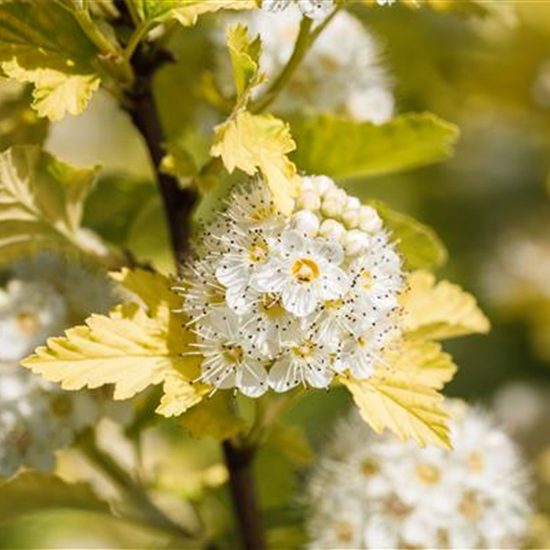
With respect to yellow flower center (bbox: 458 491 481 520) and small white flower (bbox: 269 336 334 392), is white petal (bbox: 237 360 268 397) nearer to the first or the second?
small white flower (bbox: 269 336 334 392)

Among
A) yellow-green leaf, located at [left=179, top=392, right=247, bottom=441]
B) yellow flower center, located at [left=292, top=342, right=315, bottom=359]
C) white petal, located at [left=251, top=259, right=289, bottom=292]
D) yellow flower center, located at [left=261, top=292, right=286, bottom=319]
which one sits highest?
white petal, located at [left=251, top=259, right=289, bottom=292]

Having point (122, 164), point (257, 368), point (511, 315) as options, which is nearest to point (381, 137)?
point (257, 368)

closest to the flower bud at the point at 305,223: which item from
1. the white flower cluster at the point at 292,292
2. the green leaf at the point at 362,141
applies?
the white flower cluster at the point at 292,292

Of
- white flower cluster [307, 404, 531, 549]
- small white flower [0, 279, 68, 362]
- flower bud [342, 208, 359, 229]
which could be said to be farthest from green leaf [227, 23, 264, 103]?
white flower cluster [307, 404, 531, 549]

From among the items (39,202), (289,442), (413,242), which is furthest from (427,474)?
(39,202)

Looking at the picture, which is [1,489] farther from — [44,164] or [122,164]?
[122,164]

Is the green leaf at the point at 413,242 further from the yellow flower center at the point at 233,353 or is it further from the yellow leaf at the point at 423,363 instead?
the yellow flower center at the point at 233,353
